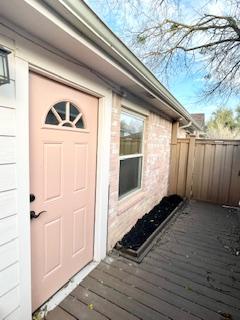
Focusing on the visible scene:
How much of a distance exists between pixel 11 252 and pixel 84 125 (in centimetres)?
140

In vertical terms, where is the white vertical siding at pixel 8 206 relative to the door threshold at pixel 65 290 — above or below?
above

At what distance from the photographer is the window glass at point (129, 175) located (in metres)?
3.31

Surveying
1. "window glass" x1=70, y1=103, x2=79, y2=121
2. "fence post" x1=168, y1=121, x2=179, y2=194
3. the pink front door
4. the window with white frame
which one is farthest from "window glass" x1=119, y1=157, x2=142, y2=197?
"fence post" x1=168, y1=121, x2=179, y2=194

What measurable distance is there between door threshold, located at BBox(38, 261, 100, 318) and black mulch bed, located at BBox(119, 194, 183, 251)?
0.68 m

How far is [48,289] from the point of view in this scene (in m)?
2.04

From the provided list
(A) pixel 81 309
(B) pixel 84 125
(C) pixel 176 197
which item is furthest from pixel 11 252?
(C) pixel 176 197

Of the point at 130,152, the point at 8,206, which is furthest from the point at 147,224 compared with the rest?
the point at 8,206

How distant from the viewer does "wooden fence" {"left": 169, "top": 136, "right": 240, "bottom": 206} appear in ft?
17.8

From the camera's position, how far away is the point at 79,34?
1.48 m

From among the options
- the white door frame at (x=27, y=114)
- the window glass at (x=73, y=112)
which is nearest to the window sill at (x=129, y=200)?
the white door frame at (x=27, y=114)

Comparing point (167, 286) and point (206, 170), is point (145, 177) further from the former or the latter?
point (206, 170)

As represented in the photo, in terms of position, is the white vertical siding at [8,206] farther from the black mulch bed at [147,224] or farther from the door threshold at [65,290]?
the black mulch bed at [147,224]

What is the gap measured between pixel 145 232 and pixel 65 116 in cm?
246

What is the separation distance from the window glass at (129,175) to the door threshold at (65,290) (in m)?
1.18
